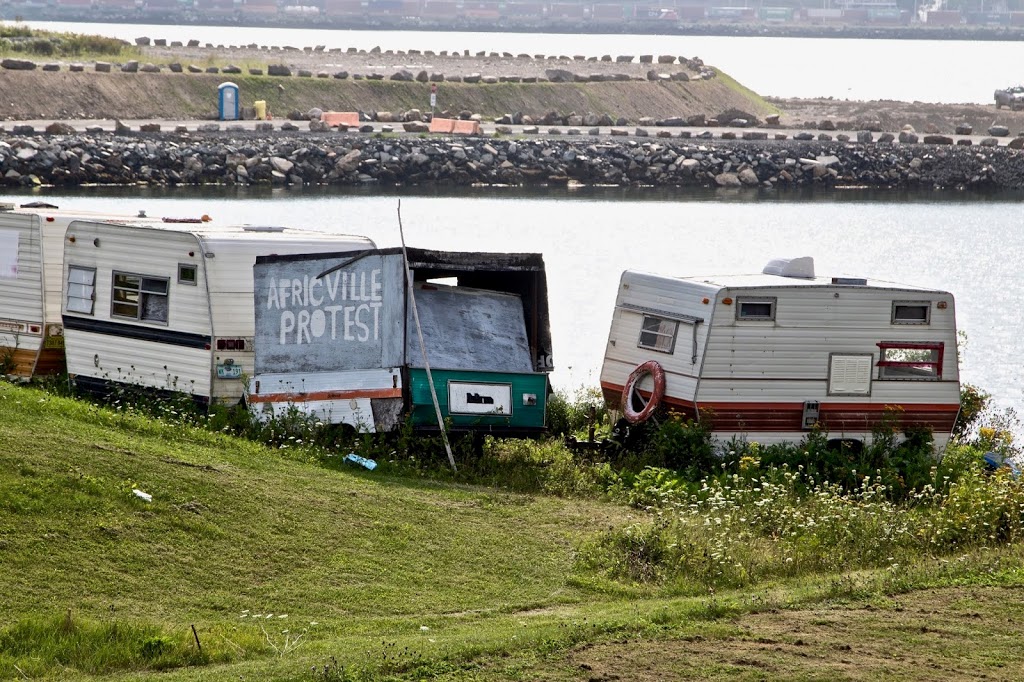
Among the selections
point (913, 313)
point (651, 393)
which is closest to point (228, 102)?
point (651, 393)

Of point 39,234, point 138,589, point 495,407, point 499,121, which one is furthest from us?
point 499,121

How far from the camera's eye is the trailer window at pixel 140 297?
1928 cm

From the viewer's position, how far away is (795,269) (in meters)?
19.6

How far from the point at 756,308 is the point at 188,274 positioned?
7712mm

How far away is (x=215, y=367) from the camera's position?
1891 cm

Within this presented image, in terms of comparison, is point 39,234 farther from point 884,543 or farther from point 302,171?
point 302,171

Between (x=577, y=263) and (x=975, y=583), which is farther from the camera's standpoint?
(x=577, y=263)

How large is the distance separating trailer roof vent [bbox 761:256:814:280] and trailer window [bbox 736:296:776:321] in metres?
1.18

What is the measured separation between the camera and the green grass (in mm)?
10227

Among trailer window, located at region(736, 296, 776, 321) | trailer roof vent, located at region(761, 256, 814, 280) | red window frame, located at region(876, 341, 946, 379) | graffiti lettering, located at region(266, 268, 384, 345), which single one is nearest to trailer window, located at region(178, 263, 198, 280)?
graffiti lettering, located at region(266, 268, 384, 345)

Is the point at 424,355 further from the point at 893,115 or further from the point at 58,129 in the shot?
the point at 893,115

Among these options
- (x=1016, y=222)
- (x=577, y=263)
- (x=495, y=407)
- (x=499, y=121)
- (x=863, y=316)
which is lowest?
(x=495, y=407)

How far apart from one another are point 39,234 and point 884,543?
12903 millimetres

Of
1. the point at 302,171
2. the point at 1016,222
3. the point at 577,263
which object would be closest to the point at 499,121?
the point at 302,171
